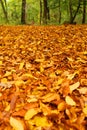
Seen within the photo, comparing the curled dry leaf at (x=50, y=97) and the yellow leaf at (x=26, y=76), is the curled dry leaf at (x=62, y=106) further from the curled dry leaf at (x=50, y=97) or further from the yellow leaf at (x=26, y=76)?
the yellow leaf at (x=26, y=76)

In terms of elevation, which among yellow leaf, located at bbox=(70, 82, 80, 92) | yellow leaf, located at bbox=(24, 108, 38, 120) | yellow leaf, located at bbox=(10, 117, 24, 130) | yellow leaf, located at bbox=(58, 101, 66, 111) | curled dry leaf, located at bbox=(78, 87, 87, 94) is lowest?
yellow leaf, located at bbox=(10, 117, 24, 130)

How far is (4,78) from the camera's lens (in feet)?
10.7

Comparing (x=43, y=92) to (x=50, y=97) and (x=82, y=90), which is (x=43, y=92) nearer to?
(x=50, y=97)

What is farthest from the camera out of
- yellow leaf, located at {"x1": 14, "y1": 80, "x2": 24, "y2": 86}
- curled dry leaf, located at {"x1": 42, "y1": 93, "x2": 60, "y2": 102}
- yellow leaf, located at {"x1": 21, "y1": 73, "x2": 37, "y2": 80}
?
yellow leaf, located at {"x1": 21, "y1": 73, "x2": 37, "y2": 80}

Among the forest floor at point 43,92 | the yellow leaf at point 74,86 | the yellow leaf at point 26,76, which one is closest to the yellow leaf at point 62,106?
the forest floor at point 43,92

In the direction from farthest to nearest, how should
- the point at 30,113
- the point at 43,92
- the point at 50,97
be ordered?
the point at 43,92
the point at 50,97
the point at 30,113

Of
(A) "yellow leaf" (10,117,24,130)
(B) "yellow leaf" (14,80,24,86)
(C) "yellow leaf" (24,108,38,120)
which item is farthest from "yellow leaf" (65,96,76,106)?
(B) "yellow leaf" (14,80,24,86)

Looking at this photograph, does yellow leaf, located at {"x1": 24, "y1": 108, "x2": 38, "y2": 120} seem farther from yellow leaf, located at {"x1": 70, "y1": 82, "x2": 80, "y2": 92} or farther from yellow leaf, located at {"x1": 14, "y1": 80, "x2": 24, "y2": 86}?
yellow leaf, located at {"x1": 14, "y1": 80, "x2": 24, "y2": 86}

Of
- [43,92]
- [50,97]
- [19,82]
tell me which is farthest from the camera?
[19,82]

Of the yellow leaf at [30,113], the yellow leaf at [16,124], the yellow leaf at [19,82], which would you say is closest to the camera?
→ the yellow leaf at [16,124]

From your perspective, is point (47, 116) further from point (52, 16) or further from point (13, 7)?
point (13, 7)

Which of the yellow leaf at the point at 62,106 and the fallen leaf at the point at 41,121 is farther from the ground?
the yellow leaf at the point at 62,106

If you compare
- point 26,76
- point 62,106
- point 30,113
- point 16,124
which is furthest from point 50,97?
point 26,76

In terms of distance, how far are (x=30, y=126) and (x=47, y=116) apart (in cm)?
20
